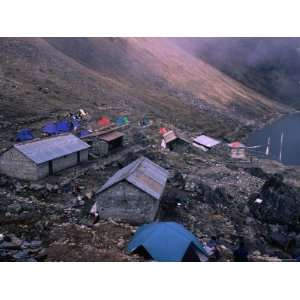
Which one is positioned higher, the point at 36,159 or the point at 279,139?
the point at 36,159

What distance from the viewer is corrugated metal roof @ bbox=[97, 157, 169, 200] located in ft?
62.5

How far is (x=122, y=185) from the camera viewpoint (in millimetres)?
18922

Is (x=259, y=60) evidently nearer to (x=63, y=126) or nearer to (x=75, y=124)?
(x=75, y=124)

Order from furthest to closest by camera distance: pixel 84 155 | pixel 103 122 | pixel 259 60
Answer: pixel 259 60 → pixel 103 122 → pixel 84 155

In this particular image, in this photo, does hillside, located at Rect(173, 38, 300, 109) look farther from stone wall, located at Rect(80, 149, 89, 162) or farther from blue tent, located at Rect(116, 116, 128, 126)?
stone wall, located at Rect(80, 149, 89, 162)

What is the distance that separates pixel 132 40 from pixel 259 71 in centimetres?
5554

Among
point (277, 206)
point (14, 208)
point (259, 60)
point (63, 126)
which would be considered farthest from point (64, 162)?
point (259, 60)

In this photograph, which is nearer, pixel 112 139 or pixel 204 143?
pixel 112 139

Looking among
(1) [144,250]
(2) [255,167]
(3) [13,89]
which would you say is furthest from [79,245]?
(3) [13,89]

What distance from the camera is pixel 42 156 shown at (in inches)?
969

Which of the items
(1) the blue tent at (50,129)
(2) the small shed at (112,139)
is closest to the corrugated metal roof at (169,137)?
(2) the small shed at (112,139)

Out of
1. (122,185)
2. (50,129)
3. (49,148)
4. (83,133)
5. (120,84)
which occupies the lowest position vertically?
(120,84)

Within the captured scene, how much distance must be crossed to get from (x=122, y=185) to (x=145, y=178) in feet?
6.63

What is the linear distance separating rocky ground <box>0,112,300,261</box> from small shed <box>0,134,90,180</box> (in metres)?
0.59
